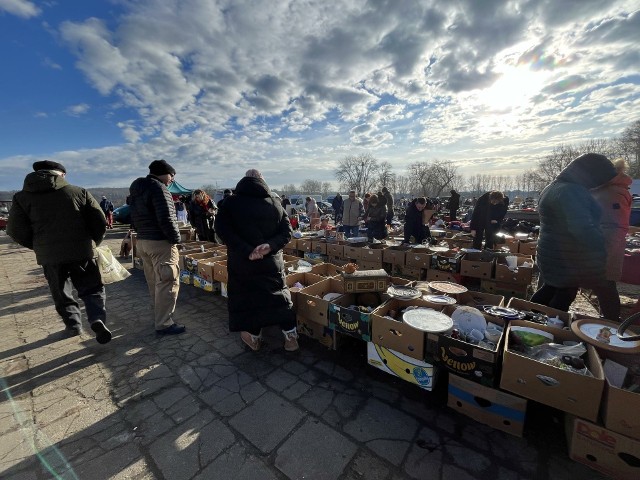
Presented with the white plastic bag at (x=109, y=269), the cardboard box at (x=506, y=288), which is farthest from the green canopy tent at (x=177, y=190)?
the cardboard box at (x=506, y=288)

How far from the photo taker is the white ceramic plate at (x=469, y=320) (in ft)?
7.86

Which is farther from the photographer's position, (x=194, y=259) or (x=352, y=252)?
(x=352, y=252)

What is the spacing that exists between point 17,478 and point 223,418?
1179mm

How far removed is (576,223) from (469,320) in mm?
1324

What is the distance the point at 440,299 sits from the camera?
288 cm

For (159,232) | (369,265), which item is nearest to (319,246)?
(369,265)

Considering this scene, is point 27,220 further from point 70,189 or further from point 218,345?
point 218,345

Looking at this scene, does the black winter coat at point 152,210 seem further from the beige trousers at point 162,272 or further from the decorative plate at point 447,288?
the decorative plate at point 447,288

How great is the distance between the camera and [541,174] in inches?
→ 1790

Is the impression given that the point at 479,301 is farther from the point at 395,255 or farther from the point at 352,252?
the point at 352,252

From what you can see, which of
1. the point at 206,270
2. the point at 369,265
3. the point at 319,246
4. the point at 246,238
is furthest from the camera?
the point at 319,246

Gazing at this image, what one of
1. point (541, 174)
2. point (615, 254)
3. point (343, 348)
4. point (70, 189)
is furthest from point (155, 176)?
point (541, 174)

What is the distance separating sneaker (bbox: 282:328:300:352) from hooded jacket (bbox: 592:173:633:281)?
3400 millimetres

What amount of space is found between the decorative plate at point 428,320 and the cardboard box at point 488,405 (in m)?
0.37
